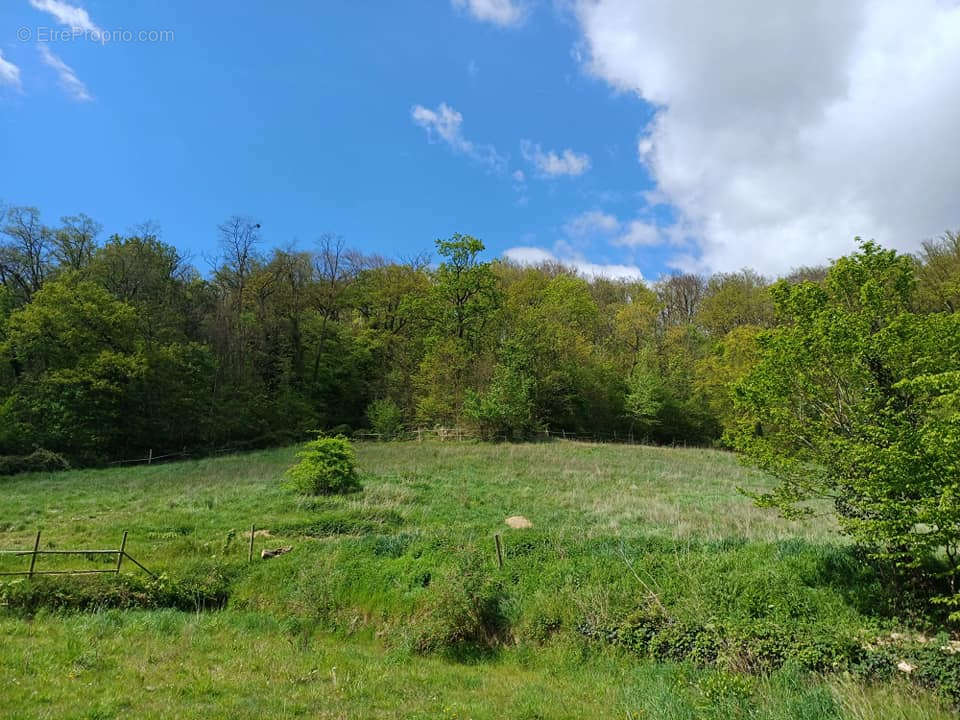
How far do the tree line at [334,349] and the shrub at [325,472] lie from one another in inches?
762

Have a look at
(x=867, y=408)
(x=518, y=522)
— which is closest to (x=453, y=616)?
(x=518, y=522)

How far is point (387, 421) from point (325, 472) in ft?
75.3

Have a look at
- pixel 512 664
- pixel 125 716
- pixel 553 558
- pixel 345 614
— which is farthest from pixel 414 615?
pixel 125 716

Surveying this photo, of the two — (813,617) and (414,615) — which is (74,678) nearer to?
(414,615)

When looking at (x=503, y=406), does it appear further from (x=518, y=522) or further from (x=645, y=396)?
(x=518, y=522)

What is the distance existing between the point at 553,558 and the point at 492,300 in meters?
34.9

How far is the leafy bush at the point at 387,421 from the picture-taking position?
4328cm

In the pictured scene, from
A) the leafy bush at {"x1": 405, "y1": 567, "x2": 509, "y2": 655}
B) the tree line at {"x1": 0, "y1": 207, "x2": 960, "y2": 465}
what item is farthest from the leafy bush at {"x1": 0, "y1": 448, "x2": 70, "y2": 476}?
the leafy bush at {"x1": 405, "y1": 567, "x2": 509, "y2": 655}

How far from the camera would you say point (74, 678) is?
787 centimetres

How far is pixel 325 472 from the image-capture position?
67.1 ft

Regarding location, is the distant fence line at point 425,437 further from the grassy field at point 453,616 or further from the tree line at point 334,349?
the grassy field at point 453,616

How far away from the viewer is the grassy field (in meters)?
7.41

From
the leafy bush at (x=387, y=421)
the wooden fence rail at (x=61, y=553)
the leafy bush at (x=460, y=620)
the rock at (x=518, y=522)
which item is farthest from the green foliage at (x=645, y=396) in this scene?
the wooden fence rail at (x=61, y=553)

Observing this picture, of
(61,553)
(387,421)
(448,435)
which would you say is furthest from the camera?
(387,421)
